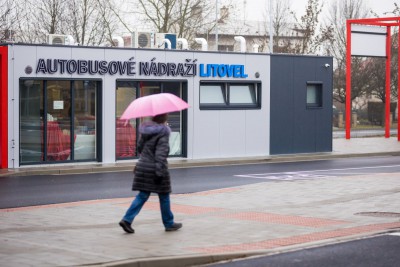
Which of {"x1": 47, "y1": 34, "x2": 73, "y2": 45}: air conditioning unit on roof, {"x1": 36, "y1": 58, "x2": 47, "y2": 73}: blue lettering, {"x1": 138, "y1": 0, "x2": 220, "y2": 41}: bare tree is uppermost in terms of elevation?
{"x1": 138, "y1": 0, "x2": 220, "y2": 41}: bare tree

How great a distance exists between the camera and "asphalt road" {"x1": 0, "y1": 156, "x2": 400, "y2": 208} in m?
17.5

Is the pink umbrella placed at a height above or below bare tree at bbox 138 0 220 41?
below

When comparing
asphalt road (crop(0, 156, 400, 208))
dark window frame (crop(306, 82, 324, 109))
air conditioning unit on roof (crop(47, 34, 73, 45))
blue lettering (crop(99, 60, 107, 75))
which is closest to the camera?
asphalt road (crop(0, 156, 400, 208))

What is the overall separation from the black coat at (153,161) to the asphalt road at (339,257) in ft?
6.50

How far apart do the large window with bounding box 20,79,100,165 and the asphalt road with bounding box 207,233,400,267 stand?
634 inches

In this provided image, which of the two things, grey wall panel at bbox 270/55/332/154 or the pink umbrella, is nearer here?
the pink umbrella

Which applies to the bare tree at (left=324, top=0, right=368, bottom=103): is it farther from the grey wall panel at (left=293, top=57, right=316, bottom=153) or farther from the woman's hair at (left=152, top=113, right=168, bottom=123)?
the woman's hair at (left=152, top=113, right=168, bottom=123)

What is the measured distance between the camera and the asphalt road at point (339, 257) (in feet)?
31.2

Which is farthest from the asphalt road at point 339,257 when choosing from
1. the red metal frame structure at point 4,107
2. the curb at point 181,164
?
the red metal frame structure at point 4,107

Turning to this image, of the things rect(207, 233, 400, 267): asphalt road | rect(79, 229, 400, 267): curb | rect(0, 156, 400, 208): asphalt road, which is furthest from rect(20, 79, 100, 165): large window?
rect(207, 233, 400, 267): asphalt road

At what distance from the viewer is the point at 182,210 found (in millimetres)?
14539

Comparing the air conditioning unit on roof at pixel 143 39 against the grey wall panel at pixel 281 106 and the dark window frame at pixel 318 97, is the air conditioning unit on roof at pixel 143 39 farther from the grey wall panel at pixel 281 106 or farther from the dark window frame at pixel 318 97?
the dark window frame at pixel 318 97

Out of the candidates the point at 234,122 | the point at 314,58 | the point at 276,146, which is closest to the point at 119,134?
the point at 234,122

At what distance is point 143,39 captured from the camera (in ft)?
96.0
